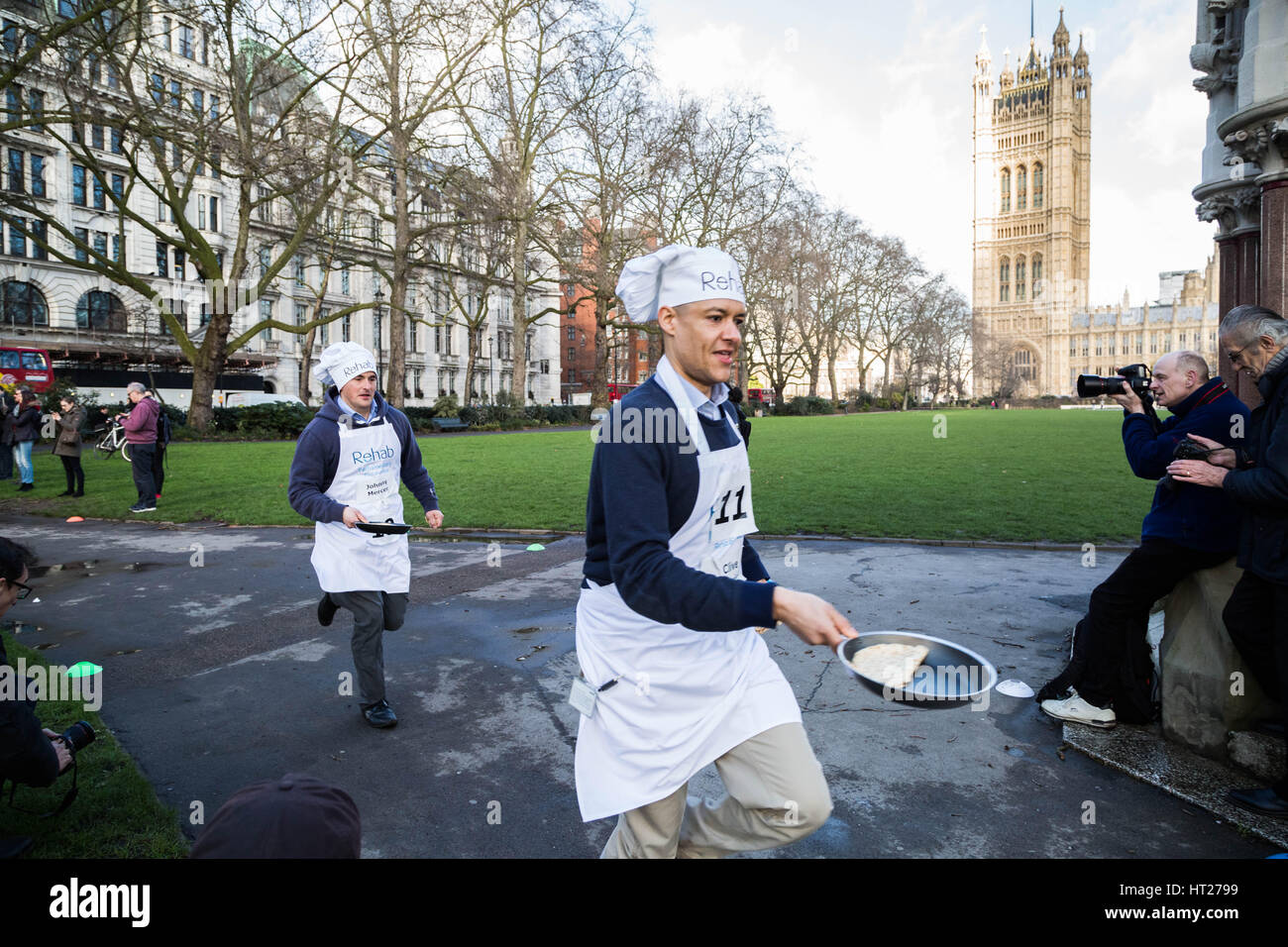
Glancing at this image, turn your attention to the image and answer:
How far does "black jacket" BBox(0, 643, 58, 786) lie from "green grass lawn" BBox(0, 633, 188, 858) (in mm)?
270

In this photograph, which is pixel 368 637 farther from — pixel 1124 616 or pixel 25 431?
pixel 25 431

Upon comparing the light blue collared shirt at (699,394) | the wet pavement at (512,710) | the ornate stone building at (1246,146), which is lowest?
the wet pavement at (512,710)

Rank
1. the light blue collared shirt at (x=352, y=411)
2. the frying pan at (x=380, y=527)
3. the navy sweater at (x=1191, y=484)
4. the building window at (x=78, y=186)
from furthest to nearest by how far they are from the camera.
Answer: the building window at (x=78, y=186), the light blue collared shirt at (x=352, y=411), the frying pan at (x=380, y=527), the navy sweater at (x=1191, y=484)

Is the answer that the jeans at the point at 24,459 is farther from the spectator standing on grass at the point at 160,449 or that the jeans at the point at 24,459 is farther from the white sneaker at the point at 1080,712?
the white sneaker at the point at 1080,712

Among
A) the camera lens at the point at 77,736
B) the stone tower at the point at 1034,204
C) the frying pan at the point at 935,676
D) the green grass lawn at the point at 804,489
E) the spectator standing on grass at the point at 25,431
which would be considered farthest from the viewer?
the stone tower at the point at 1034,204

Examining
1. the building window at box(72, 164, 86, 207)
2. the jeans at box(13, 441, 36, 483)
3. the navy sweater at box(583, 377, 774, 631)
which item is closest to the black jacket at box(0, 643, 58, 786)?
the navy sweater at box(583, 377, 774, 631)

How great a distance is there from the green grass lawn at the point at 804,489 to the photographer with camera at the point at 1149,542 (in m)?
5.99

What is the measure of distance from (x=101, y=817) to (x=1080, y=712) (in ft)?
15.4

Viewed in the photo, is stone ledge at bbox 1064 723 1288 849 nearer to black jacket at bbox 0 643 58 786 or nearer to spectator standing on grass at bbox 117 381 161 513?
black jacket at bbox 0 643 58 786

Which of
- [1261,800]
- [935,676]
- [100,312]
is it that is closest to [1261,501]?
[1261,800]

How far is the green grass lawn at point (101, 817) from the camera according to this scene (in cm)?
331

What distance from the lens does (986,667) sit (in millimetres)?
2004

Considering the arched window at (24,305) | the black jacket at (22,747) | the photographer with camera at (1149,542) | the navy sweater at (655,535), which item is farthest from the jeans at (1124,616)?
the arched window at (24,305)
